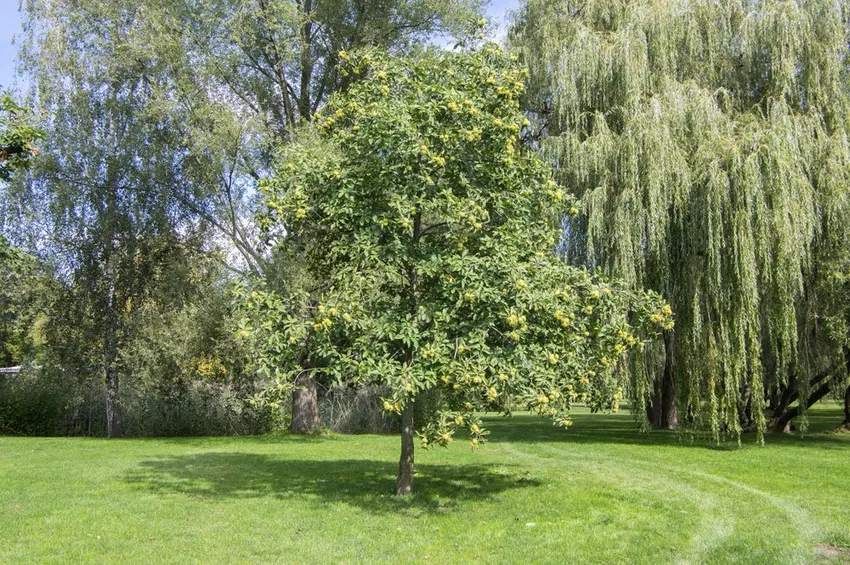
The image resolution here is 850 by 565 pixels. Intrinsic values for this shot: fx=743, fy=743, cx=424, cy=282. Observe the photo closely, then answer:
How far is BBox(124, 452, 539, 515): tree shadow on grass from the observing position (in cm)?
995

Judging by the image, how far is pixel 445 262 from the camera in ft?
29.2

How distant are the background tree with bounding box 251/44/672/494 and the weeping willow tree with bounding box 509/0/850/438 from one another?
5.28 m

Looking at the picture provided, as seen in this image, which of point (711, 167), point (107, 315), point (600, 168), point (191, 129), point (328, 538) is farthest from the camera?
point (107, 315)

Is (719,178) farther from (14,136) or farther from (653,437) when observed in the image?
(14,136)

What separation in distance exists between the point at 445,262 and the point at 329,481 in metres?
4.64

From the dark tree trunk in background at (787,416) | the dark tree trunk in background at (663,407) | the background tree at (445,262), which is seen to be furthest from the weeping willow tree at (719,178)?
the background tree at (445,262)

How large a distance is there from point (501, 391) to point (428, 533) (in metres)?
1.80

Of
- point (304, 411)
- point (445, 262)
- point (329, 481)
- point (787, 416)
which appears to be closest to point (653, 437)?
point (787, 416)

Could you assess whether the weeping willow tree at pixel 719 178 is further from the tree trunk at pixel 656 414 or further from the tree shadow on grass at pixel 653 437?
the tree trunk at pixel 656 414

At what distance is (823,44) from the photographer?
54.8ft

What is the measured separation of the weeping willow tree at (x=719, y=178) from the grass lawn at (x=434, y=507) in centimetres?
216

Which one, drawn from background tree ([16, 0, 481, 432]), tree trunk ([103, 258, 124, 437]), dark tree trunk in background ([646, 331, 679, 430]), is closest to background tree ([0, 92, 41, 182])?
background tree ([16, 0, 481, 432])

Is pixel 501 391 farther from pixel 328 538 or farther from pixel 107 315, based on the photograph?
pixel 107 315

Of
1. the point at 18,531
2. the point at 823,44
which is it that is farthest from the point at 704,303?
the point at 18,531
